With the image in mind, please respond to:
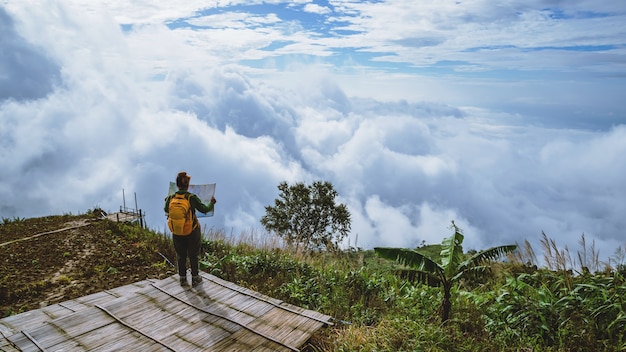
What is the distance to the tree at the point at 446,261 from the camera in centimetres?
646

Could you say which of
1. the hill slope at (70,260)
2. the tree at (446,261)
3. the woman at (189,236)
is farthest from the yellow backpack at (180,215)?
the tree at (446,261)

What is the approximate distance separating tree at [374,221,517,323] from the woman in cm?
343

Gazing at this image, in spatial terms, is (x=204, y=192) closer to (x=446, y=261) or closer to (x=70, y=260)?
(x=446, y=261)

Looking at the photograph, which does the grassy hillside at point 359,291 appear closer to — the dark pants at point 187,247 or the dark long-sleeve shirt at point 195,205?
the dark pants at point 187,247

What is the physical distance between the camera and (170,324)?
6.11m

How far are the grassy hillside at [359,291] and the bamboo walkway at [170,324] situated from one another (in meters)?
0.65

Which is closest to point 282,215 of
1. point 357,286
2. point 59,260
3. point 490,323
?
point 59,260

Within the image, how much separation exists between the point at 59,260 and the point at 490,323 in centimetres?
1102

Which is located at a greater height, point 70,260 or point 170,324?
point 170,324

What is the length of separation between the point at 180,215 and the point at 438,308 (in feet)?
16.2

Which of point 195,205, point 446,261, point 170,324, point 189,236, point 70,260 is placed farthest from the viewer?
point 70,260

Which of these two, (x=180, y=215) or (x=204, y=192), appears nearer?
(x=180, y=215)

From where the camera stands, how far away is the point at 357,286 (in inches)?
315

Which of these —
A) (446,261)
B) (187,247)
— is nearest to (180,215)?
(187,247)
